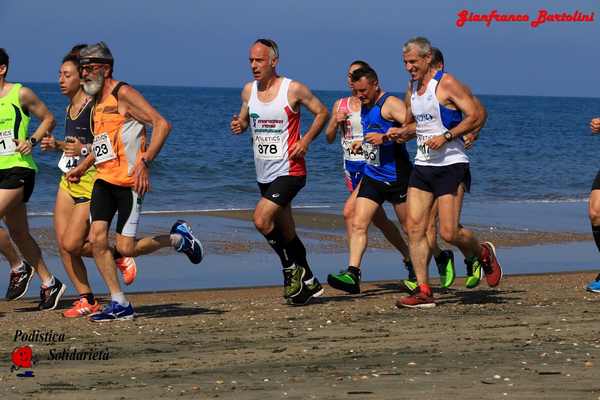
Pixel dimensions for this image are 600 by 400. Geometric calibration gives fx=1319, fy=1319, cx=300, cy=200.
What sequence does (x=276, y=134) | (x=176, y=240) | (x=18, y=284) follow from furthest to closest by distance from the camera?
(x=18, y=284) < (x=276, y=134) < (x=176, y=240)

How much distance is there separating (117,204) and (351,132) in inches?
97.3

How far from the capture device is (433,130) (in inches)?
375

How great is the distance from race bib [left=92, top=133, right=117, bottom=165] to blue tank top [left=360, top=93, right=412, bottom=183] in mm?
2226

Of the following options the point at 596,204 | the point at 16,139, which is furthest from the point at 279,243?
the point at 596,204

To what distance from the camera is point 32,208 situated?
21641 millimetres

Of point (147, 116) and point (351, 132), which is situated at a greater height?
point (147, 116)

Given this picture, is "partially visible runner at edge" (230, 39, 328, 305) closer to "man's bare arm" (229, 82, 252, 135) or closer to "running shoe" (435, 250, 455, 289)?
"man's bare arm" (229, 82, 252, 135)

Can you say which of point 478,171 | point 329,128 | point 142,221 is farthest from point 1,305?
point 478,171

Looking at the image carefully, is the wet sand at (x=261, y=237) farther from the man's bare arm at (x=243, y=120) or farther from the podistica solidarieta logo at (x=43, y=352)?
the podistica solidarieta logo at (x=43, y=352)

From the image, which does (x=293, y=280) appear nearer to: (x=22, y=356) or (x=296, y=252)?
(x=296, y=252)

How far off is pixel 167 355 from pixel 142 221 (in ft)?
36.6

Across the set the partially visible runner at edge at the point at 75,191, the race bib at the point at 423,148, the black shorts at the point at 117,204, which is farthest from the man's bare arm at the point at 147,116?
the race bib at the point at 423,148

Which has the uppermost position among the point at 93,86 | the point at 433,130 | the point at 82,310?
the point at 93,86

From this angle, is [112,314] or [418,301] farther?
[418,301]
